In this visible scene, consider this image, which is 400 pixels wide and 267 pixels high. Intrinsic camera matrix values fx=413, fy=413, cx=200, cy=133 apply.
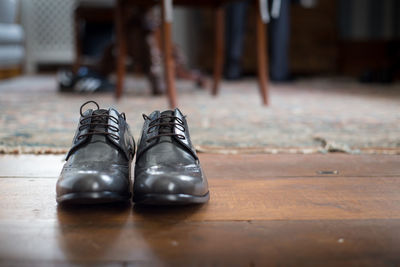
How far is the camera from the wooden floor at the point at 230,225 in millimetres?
442

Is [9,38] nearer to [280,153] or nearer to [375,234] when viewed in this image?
[280,153]

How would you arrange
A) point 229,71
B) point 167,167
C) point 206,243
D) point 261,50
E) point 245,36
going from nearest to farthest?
point 206,243, point 167,167, point 261,50, point 229,71, point 245,36

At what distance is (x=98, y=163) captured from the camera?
60 cm

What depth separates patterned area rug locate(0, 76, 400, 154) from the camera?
0.98m

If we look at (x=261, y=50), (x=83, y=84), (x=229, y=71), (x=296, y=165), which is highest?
(x=261, y=50)

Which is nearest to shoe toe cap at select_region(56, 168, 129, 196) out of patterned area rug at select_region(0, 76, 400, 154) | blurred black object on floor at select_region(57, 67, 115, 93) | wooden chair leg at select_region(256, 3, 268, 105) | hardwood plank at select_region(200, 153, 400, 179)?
hardwood plank at select_region(200, 153, 400, 179)

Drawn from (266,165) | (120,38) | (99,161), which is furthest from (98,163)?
(120,38)

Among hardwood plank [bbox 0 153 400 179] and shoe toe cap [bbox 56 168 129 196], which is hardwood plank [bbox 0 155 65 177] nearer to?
hardwood plank [bbox 0 153 400 179]

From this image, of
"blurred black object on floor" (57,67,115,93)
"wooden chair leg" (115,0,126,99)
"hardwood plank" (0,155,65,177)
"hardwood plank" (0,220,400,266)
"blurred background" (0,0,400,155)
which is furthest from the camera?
"blurred black object on floor" (57,67,115,93)

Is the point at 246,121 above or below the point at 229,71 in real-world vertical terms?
above

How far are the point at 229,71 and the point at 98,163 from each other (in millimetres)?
2896

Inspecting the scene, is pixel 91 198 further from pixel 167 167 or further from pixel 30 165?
pixel 30 165

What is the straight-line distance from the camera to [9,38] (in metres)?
3.03

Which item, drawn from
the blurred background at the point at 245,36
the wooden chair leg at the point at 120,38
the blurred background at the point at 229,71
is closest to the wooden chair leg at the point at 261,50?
the blurred background at the point at 229,71
